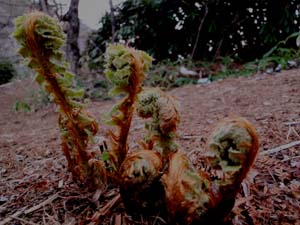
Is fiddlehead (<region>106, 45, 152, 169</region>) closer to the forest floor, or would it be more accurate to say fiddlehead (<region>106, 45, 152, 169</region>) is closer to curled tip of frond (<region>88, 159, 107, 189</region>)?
curled tip of frond (<region>88, 159, 107, 189</region>)

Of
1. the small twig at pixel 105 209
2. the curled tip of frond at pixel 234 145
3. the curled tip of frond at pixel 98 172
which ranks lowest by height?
the small twig at pixel 105 209

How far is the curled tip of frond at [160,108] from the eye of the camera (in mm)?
844

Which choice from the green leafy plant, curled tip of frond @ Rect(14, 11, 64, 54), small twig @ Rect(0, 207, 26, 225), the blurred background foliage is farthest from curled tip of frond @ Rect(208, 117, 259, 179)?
the blurred background foliage

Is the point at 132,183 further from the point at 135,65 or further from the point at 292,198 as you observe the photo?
the point at 292,198

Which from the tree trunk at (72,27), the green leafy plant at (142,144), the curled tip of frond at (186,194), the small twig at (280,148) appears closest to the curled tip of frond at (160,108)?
the green leafy plant at (142,144)

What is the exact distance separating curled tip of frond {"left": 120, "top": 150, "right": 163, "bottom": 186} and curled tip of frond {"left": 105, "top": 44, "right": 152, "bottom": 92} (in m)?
0.18

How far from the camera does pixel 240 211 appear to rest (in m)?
0.86

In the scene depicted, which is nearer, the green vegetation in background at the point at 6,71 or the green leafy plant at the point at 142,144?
the green leafy plant at the point at 142,144

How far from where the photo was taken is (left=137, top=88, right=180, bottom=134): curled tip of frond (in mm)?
844

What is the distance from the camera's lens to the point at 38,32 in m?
0.79

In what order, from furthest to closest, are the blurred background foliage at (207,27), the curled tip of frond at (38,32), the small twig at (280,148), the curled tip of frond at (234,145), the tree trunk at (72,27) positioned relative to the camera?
the blurred background foliage at (207,27) < the tree trunk at (72,27) < the small twig at (280,148) < the curled tip of frond at (38,32) < the curled tip of frond at (234,145)

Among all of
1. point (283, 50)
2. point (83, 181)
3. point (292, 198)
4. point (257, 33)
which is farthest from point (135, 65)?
point (257, 33)

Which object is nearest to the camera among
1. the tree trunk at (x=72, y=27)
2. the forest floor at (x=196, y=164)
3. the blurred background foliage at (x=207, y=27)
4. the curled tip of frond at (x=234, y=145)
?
the curled tip of frond at (x=234, y=145)

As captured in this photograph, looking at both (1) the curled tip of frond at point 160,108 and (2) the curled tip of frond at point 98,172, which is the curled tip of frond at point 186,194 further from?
(2) the curled tip of frond at point 98,172
